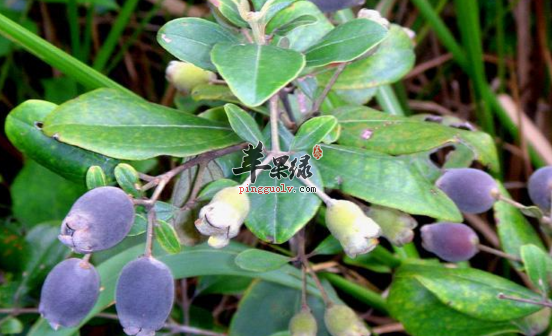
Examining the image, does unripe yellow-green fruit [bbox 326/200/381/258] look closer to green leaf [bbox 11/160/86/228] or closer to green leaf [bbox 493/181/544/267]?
green leaf [bbox 493/181/544/267]

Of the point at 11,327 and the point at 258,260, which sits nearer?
the point at 258,260

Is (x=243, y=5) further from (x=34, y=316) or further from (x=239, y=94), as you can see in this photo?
(x=34, y=316)

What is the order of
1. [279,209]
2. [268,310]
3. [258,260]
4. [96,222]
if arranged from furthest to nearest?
1. [268,310]
2. [258,260]
3. [279,209]
4. [96,222]

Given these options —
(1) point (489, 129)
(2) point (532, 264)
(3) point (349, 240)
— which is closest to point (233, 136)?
(3) point (349, 240)

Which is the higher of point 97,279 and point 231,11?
point 231,11

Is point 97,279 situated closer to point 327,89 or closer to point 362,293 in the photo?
point 327,89

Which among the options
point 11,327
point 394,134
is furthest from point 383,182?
point 11,327

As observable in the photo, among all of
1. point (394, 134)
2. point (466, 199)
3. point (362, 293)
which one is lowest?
point (362, 293)
